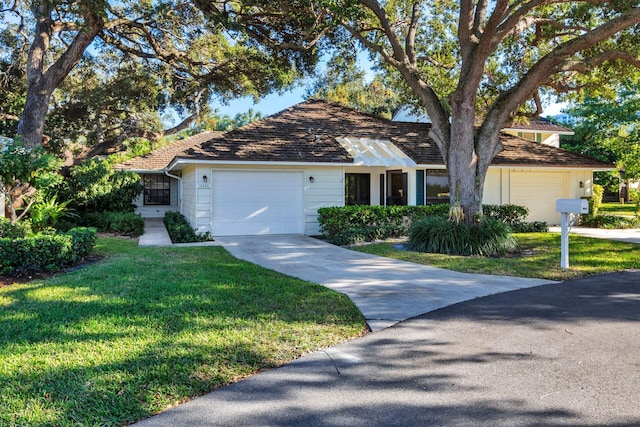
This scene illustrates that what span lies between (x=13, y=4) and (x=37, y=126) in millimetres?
5135

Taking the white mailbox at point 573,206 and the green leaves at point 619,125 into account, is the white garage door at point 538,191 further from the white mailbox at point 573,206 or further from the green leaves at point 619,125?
the white mailbox at point 573,206

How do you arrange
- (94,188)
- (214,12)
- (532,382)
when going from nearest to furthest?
(532,382) → (214,12) → (94,188)

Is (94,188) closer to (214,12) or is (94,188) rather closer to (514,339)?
(214,12)

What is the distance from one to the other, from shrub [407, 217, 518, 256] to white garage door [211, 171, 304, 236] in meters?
4.93

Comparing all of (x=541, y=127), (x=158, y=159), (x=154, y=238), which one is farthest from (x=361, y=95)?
(x=154, y=238)

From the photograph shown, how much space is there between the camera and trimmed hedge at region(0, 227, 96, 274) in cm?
810

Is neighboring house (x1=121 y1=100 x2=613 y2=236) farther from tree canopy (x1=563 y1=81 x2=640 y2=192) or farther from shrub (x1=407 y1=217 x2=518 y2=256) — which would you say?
tree canopy (x1=563 y1=81 x2=640 y2=192)

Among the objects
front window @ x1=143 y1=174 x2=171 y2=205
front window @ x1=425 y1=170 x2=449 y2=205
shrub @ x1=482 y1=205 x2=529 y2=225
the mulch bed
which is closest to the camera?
the mulch bed

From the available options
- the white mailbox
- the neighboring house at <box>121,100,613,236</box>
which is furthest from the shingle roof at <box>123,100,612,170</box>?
the white mailbox

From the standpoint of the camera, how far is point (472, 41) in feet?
40.7

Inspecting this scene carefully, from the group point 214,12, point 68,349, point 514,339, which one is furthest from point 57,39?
point 514,339

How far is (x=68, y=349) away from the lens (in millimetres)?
4418

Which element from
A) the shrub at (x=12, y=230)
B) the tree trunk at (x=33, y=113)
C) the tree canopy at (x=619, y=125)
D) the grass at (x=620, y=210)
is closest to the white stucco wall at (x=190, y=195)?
the tree trunk at (x=33, y=113)

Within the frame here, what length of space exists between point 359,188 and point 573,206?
10.4 m
